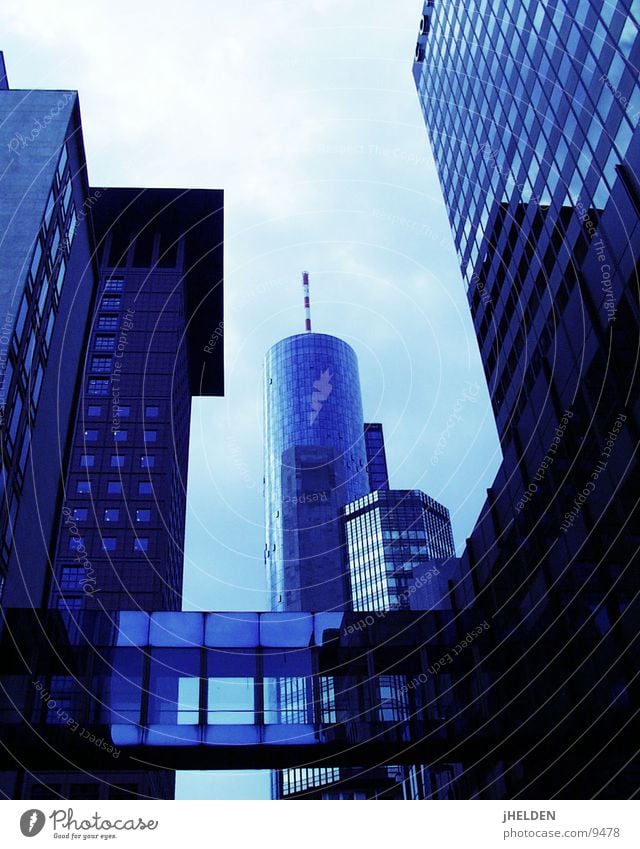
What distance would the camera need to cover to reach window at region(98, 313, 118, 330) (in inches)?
4038

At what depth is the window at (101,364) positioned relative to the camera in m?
97.8

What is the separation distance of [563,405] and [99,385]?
252 ft

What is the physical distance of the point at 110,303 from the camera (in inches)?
4186

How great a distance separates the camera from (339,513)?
17600 centimetres

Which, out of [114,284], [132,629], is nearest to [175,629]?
[132,629]

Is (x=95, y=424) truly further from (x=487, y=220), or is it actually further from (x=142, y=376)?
(x=487, y=220)

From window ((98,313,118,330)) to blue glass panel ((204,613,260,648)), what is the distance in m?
80.2

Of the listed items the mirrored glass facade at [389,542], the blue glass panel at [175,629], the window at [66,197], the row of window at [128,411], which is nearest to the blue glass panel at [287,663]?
the blue glass panel at [175,629]

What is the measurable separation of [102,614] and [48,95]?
2333cm

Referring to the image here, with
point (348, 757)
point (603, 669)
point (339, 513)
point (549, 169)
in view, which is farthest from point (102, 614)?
point (339, 513)

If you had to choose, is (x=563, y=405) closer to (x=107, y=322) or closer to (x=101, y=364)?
(x=101, y=364)

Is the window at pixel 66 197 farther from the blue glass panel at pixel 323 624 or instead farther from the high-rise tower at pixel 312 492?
the high-rise tower at pixel 312 492

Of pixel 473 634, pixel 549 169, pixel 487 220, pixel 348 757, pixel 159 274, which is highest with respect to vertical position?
pixel 159 274
